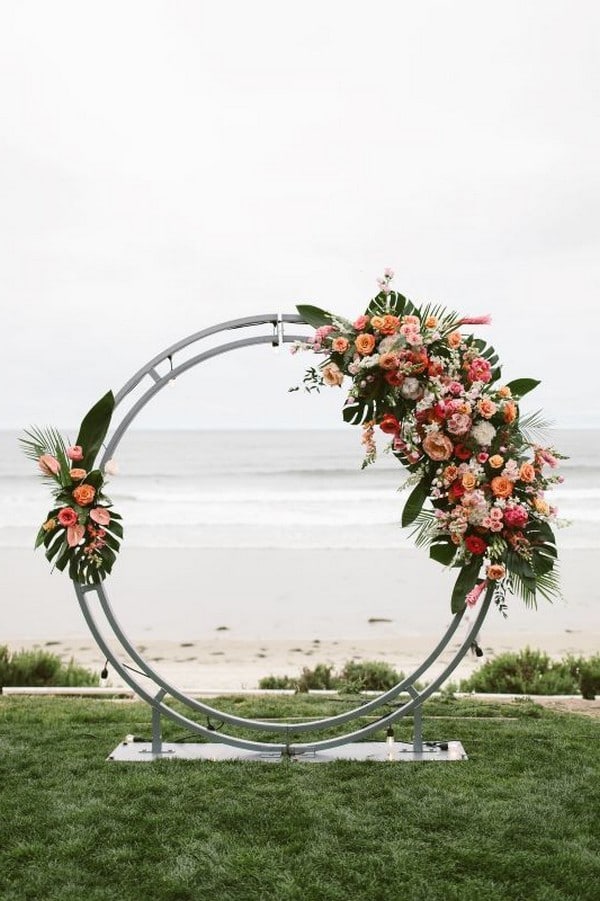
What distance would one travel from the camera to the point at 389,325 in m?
4.21

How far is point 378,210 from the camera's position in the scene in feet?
69.2

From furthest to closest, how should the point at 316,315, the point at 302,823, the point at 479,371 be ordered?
the point at 316,315, the point at 479,371, the point at 302,823

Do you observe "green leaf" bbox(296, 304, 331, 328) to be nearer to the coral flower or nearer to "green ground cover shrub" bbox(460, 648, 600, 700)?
the coral flower

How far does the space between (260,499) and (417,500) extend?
2138 centimetres

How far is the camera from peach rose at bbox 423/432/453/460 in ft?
13.7

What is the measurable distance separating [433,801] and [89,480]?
225 centimetres

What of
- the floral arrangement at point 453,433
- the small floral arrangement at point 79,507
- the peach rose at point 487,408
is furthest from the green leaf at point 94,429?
the peach rose at point 487,408

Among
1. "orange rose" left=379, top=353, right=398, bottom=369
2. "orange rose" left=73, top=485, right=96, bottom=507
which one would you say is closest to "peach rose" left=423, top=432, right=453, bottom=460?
"orange rose" left=379, top=353, right=398, bottom=369

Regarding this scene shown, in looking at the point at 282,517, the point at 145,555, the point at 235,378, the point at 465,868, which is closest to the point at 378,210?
the point at 282,517

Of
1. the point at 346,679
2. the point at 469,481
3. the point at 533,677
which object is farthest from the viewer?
the point at 346,679

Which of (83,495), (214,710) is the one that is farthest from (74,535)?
(214,710)

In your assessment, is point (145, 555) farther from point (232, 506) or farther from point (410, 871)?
point (410, 871)

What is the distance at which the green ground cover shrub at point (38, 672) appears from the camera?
22.5ft

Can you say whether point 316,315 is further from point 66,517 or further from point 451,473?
point 66,517
